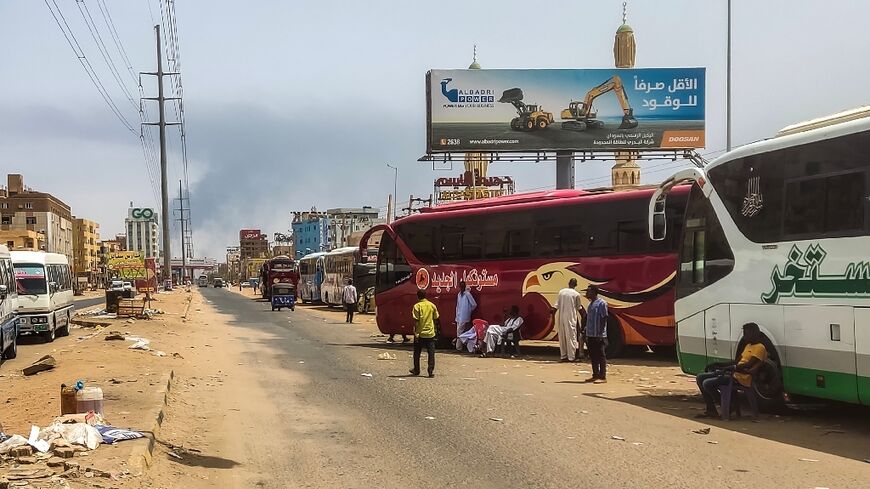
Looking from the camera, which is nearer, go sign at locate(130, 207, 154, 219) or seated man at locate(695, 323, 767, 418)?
seated man at locate(695, 323, 767, 418)

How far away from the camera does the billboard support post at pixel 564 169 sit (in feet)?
148

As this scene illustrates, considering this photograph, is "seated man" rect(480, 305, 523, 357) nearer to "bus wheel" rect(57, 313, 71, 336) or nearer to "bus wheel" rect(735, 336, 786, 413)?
"bus wheel" rect(735, 336, 786, 413)

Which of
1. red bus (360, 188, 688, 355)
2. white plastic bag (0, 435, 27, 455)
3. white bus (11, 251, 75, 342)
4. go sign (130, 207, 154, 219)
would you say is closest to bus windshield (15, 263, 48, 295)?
white bus (11, 251, 75, 342)

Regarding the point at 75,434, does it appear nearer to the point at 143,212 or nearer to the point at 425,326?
the point at 425,326

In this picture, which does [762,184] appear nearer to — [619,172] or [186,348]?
[186,348]

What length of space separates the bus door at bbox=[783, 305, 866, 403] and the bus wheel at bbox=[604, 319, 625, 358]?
8.60m

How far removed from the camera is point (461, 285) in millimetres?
21469

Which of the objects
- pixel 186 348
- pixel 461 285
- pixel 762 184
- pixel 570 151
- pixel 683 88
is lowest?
pixel 186 348

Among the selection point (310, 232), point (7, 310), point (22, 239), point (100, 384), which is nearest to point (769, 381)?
point (100, 384)

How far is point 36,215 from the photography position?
433ft

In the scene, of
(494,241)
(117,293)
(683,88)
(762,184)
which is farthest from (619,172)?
(762,184)

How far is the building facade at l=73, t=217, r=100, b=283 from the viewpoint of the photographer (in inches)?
6181

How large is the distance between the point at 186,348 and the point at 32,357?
3787 millimetres

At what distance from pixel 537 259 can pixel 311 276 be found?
41.4 metres
